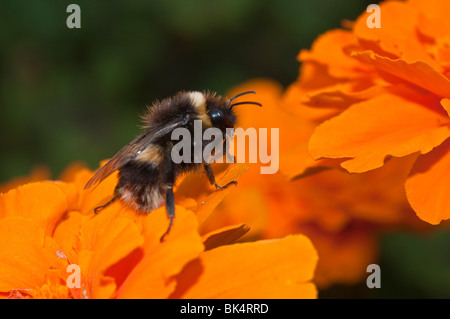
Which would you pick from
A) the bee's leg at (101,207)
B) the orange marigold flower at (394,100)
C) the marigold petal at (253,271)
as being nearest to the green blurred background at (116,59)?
the orange marigold flower at (394,100)

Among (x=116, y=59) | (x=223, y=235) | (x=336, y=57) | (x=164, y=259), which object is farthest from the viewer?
(x=116, y=59)

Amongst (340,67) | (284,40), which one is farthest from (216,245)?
(284,40)

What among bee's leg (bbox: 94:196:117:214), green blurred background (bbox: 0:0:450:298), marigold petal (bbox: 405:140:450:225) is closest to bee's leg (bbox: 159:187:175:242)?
bee's leg (bbox: 94:196:117:214)

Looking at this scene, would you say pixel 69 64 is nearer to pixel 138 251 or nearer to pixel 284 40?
pixel 284 40

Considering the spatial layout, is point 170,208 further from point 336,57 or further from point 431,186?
point 336,57

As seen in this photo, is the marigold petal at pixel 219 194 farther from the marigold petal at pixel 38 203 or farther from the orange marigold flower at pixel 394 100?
the marigold petal at pixel 38 203

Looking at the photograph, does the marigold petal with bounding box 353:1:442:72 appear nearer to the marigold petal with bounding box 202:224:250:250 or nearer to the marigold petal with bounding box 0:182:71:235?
the marigold petal with bounding box 202:224:250:250

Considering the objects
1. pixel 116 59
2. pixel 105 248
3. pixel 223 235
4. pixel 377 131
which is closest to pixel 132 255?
pixel 105 248
